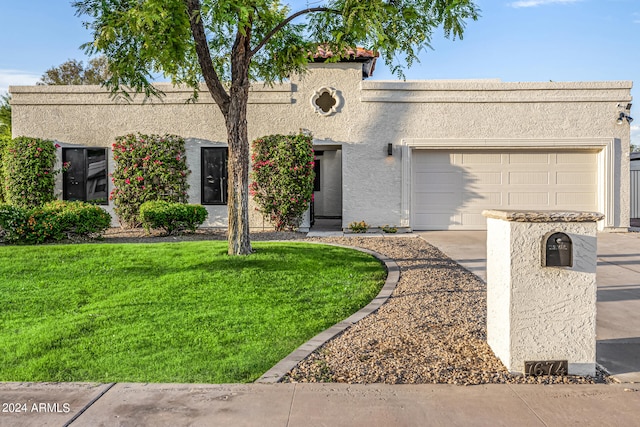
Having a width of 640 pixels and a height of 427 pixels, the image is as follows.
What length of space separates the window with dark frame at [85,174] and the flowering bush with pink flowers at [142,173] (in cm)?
69

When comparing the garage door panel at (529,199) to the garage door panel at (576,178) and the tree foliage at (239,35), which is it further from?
the tree foliage at (239,35)

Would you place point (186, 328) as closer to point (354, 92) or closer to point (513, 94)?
point (354, 92)

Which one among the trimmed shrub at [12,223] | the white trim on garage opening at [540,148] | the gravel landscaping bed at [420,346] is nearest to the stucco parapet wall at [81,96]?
the white trim on garage opening at [540,148]

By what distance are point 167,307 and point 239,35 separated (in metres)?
4.55

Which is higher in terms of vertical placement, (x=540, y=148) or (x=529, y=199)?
(x=540, y=148)

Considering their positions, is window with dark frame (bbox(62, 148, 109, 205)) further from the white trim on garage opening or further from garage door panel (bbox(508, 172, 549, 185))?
garage door panel (bbox(508, 172, 549, 185))

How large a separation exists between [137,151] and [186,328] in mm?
9565

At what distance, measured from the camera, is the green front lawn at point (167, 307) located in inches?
156

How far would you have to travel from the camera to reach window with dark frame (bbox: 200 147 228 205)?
13703mm

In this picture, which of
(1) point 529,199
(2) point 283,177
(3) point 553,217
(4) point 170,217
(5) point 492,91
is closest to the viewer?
(3) point 553,217

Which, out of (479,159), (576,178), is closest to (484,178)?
(479,159)

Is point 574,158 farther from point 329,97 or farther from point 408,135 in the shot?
point 329,97

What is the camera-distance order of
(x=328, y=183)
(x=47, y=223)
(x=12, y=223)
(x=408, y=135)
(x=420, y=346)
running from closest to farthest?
(x=420, y=346) < (x=12, y=223) < (x=47, y=223) < (x=408, y=135) < (x=328, y=183)

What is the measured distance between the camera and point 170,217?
37.2 ft
